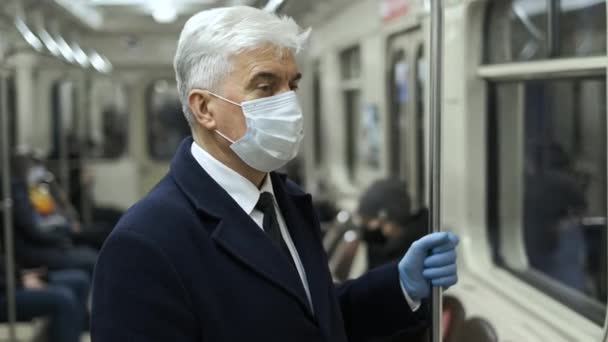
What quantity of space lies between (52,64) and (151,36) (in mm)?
3021

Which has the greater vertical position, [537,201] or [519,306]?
[537,201]

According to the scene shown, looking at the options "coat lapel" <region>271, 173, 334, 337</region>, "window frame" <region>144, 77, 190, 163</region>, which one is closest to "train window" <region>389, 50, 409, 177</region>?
"coat lapel" <region>271, 173, 334, 337</region>

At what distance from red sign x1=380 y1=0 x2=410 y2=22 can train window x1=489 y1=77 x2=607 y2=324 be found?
96 centimetres

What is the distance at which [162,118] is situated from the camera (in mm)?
11656

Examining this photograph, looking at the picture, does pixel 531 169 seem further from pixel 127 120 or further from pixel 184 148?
pixel 127 120

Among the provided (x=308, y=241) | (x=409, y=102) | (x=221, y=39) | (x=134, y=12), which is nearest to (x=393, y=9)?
(x=409, y=102)

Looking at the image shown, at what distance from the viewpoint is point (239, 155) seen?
59.5 inches

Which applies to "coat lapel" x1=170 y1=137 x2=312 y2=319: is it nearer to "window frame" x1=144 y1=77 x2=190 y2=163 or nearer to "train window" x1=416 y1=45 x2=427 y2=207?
"train window" x1=416 y1=45 x2=427 y2=207

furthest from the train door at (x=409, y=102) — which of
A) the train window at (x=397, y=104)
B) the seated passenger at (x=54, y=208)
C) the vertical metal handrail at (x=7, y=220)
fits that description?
the vertical metal handrail at (x=7, y=220)

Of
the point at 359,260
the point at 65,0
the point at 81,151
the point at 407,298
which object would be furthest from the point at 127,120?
the point at 407,298

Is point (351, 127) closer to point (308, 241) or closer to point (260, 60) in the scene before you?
point (308, 241)

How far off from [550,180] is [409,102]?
104 cm

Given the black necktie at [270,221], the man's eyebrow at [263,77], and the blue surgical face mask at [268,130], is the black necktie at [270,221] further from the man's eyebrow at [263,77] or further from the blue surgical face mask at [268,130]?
the man's eyebrow at [263,77]

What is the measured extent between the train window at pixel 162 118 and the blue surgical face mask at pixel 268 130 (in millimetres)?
10073
